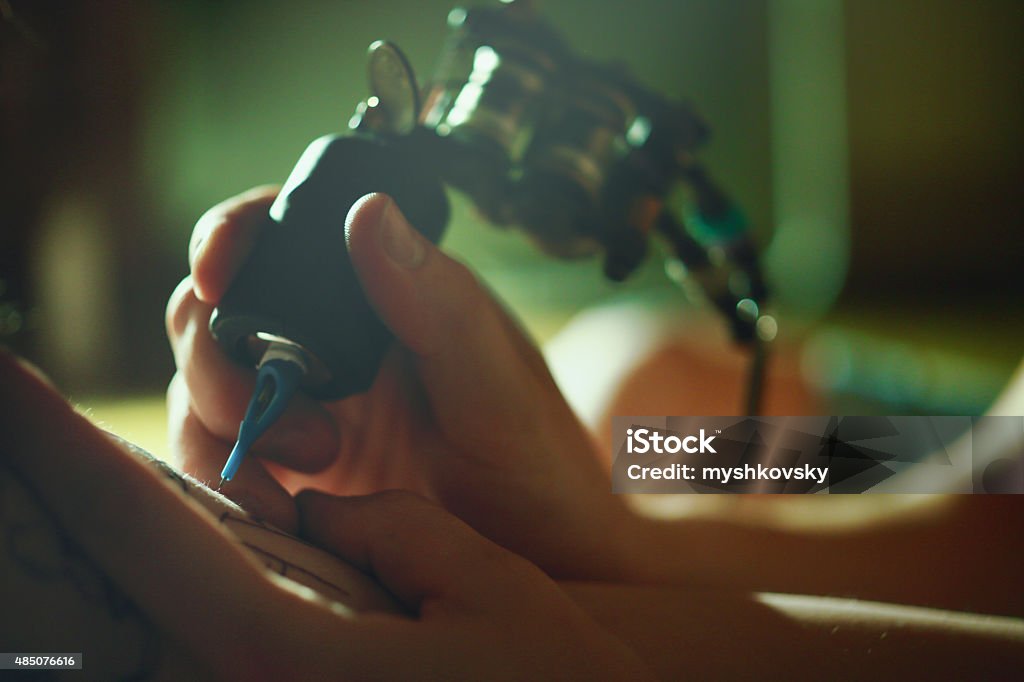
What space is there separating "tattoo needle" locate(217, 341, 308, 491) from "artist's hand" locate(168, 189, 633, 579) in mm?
16

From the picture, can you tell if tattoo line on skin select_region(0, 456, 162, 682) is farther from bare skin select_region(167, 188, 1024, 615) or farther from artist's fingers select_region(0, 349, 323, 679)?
bare skin select_region(167, 188, 1024, 615)

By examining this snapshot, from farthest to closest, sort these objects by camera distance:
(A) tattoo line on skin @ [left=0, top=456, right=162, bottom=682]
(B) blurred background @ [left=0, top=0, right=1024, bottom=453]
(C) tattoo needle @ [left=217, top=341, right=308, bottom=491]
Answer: (B) blurred background @ [left=0, top=0, right=1024, bottom=453] → (C) tattoo needle @ [left=217, top=341, right=308, bottom=491] → (A) tattoo line on skin @ [left=0, top=456, right=162, bottom=682]

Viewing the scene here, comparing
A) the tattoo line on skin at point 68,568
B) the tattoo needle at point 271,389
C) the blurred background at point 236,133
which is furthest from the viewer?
the blurred background at point 236,133

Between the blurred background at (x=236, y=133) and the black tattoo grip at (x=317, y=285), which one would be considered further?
the blurred background at (x=236, y=133)

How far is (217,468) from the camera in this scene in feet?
1.19

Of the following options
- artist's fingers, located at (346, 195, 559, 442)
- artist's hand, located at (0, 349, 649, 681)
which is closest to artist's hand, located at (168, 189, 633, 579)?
artist's fingers, located at (346, 195, 559, 442)

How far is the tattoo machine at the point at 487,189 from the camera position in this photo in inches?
12.7

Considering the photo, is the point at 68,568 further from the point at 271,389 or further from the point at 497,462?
the point at 497,462

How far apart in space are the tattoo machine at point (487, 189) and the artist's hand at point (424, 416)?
21 mm

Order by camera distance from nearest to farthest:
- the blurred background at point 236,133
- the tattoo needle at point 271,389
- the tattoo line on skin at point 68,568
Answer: the tattoo line on skin at point 68,568 → the tattoo needle at point 271,389 → the blurred background at point 236,133

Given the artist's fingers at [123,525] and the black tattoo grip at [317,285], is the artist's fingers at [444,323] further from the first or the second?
the artist's fingers at [123,525]

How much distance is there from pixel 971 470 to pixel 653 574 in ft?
0.63

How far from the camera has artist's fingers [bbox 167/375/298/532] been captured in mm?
306

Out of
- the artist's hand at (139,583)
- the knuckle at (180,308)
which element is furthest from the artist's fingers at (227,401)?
the artist's hand at (139,583)
